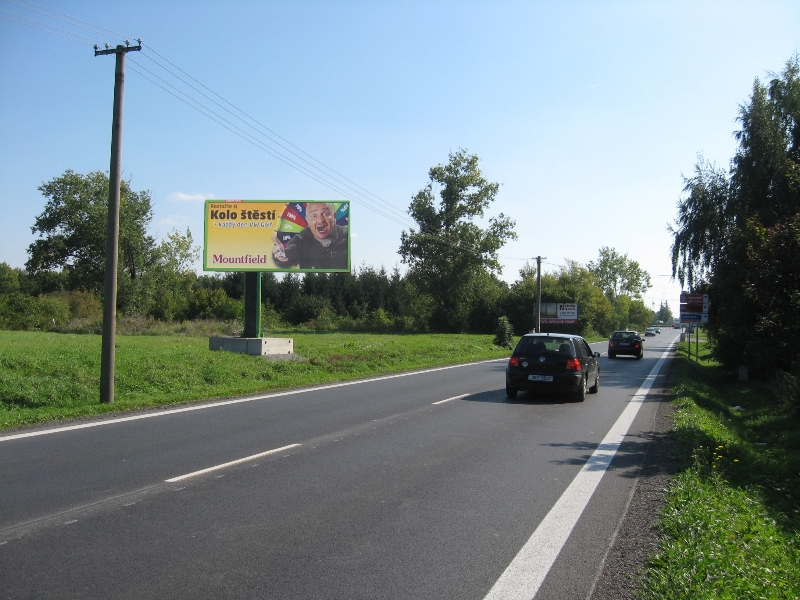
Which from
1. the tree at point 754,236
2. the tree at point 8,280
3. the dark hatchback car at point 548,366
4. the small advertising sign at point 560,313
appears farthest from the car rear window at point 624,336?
the tree at point 8,280

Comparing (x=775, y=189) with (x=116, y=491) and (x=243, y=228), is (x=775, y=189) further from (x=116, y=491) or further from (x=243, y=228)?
(x=116, y=491)

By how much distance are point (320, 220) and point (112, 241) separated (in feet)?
44.1

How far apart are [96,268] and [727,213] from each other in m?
50.9

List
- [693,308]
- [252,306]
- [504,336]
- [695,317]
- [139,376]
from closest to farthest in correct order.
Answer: [139,376], [252,306], [693,308], [695,317], [504,336]

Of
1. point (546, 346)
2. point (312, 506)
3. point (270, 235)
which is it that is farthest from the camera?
point (270, 235)

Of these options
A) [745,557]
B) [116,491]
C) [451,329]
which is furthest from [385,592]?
[451,329]

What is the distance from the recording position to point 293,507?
6113 mm

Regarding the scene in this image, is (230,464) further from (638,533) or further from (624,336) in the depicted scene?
(624,336)

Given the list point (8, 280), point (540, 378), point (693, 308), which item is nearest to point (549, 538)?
point (540, 378)

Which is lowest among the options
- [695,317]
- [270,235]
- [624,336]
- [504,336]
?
[504,336]

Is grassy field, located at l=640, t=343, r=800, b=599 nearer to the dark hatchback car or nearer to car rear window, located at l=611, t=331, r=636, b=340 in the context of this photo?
the dark hatchback car

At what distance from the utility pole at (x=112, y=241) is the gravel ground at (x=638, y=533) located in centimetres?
986

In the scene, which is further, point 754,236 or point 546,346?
point 754,236

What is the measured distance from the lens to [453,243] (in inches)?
2667
